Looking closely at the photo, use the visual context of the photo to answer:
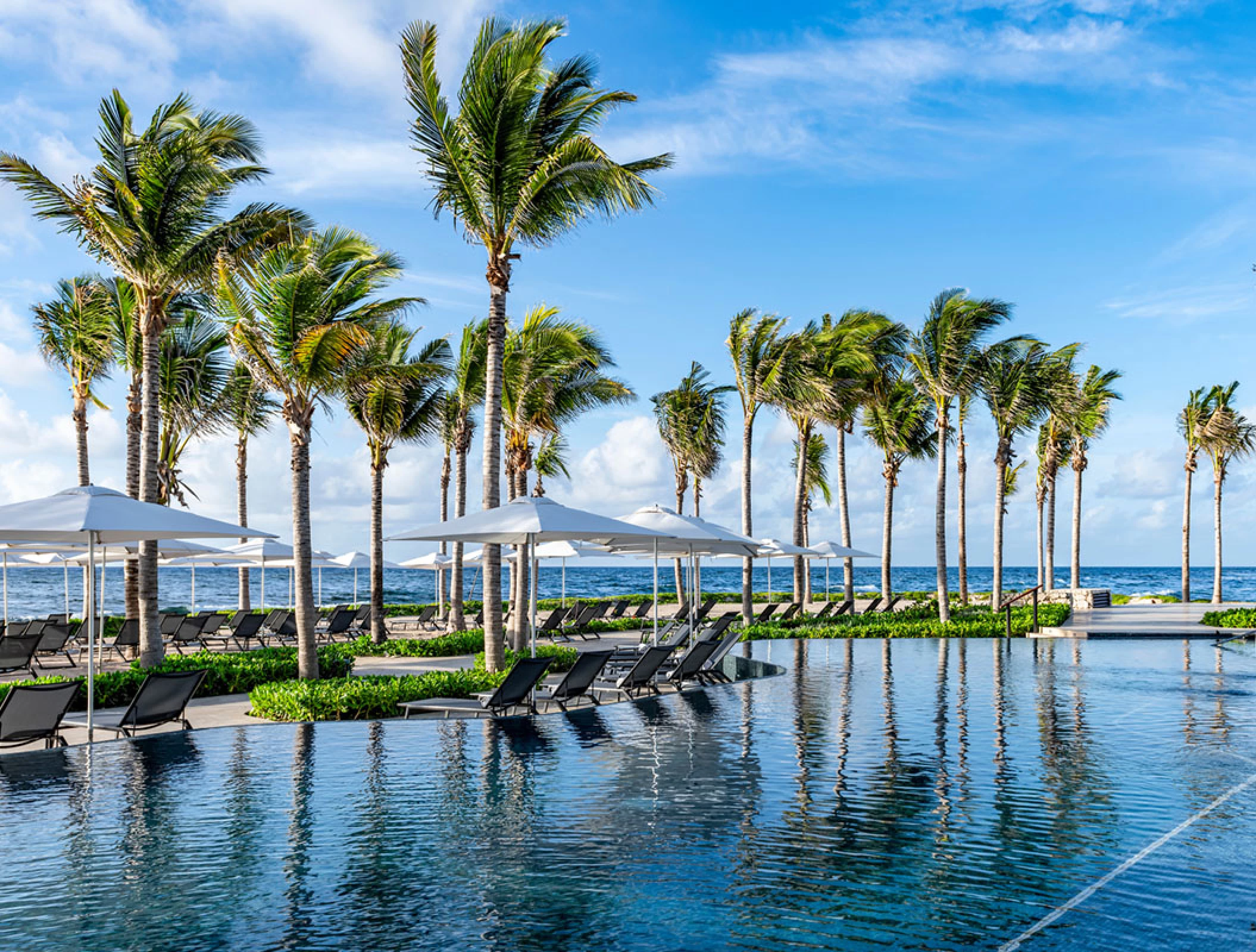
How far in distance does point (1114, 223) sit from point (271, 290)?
18945 millimetres

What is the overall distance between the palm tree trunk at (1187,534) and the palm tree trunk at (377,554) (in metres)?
32.8

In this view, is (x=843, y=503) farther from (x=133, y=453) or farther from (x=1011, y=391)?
(x=133, y=453)

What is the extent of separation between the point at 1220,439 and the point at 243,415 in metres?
37.8

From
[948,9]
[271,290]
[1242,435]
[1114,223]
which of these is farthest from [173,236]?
[1242,435]

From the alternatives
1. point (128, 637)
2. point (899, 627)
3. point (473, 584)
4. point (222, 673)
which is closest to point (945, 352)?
point (899, 627)

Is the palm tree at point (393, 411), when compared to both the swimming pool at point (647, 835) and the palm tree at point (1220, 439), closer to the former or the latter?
the swimming pool at point (647, 835)

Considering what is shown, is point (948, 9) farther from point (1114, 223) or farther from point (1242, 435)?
point (1242, 435)

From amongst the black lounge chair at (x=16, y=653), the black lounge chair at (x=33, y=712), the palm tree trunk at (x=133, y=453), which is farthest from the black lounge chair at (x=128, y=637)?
the black lounge chair at (x=33, y=712)

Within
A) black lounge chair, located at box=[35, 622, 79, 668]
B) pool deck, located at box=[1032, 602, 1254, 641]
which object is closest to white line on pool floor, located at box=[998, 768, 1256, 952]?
pool deck, located at box=[1032, 602, 1254, 641]

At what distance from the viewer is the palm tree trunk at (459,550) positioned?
2245 cm

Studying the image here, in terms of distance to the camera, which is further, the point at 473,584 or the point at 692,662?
the point at 473,584

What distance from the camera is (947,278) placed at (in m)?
27.3

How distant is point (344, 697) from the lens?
11.2 m

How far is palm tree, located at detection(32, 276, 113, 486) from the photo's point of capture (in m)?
21.9
